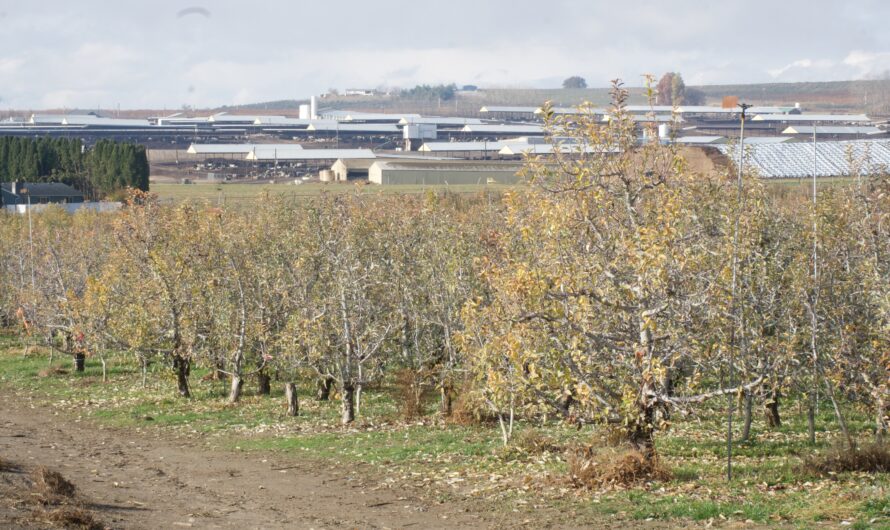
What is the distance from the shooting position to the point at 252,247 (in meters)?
38.4

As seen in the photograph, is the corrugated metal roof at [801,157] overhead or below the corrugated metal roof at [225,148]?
below

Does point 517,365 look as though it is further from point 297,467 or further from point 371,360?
point 371,360

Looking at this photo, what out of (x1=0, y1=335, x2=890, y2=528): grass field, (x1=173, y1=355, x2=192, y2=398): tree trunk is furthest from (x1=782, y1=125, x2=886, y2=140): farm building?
(x1=0, y1=335, x2=890, y2=528): grass field

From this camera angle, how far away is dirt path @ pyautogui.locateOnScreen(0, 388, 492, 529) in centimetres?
1911

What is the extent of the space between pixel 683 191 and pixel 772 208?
10.2 metres

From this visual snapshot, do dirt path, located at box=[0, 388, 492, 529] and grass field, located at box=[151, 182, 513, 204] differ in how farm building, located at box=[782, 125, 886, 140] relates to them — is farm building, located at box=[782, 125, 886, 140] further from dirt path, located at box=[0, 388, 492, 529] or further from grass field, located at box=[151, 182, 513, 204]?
dirt path, located at box=[0, 388, 492, 529]

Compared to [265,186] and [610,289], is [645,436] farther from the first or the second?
[265,186]

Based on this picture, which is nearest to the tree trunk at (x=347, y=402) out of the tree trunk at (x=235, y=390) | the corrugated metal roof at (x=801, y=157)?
the tree trunk at (x=235, y=390)

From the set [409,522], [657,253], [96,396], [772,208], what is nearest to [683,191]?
[657,253]

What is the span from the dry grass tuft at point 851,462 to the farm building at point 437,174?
97.6m

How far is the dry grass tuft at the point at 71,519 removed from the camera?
57.9 feet

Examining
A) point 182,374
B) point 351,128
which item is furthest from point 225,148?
point 182,374

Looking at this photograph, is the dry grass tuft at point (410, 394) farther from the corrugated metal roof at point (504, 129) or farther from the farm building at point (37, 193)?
the corrugated metal roof at point (504, 129)

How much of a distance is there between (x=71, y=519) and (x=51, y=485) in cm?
289
